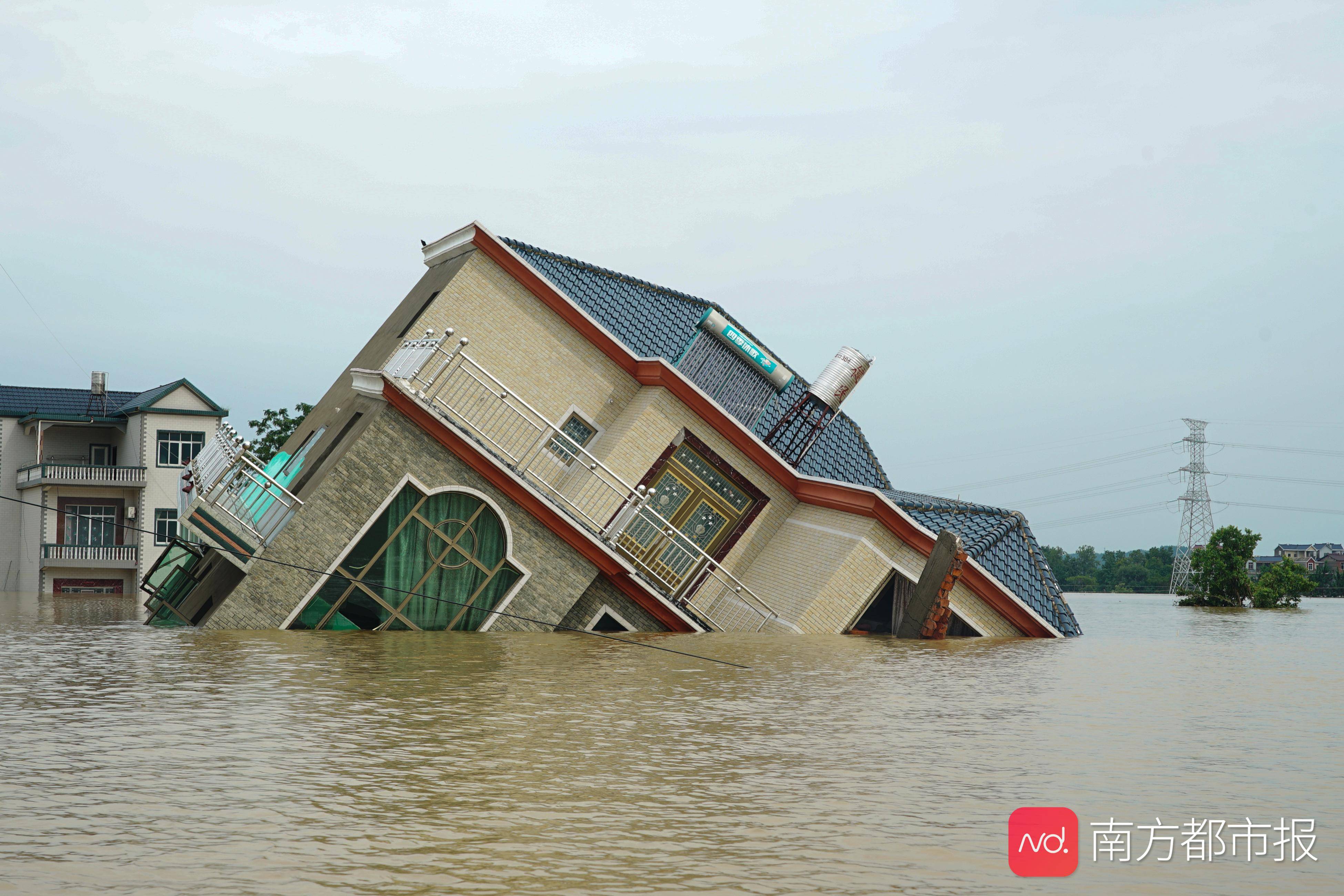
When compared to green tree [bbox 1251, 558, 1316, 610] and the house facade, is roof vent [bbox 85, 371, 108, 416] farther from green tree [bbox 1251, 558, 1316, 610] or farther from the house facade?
green tree [bbox 1251, 558, 1316, 610]

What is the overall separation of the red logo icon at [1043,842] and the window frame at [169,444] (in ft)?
167

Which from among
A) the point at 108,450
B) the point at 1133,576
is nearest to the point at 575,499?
the point at 108,450

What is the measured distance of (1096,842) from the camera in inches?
254

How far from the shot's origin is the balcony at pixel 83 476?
51500mm

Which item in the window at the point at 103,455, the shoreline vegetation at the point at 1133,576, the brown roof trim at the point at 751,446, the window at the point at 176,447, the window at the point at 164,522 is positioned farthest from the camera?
the shoreline vegetation at the point at 1133,576

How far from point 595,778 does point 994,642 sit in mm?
15938

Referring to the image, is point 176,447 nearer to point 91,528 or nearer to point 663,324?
point 91,528

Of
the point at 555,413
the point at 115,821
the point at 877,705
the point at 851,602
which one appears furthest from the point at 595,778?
the point at 555,413

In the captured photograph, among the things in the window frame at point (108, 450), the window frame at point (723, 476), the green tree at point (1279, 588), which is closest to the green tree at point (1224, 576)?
the green tree at point (1279, 588)

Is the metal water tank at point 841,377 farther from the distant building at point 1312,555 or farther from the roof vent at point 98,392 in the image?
the distant building at point 1312,555

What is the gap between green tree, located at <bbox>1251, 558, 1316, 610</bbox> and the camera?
54781 millimetres

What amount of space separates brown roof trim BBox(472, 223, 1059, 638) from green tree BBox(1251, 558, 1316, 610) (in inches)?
1451

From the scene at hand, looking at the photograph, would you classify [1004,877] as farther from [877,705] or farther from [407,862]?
[877,705]

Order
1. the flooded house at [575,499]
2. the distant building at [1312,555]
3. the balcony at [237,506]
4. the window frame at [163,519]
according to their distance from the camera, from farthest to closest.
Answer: the distant building at [1312,555] < the window frame at [163,519] < the flooded house at [575,499] < the balcony at [237,506]
